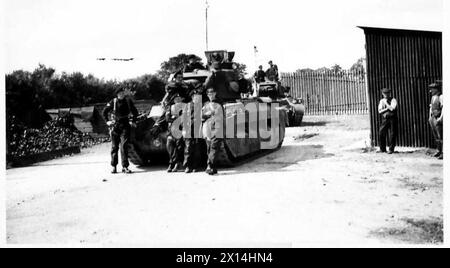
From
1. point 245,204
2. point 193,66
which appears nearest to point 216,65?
point 193,66

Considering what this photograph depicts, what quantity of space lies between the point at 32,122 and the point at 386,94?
37.6 feet

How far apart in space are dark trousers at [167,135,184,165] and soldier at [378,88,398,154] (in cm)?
466

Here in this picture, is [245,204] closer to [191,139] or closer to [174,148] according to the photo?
[191,139]

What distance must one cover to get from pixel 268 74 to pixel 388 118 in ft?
33.7

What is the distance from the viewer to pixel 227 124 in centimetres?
866

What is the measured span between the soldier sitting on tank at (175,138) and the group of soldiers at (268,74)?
1086 centimetres

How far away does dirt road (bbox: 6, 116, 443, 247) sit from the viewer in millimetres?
4562

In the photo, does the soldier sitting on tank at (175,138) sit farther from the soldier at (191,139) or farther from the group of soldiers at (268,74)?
the group of soldiers at (268,74)

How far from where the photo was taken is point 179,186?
23.8ft

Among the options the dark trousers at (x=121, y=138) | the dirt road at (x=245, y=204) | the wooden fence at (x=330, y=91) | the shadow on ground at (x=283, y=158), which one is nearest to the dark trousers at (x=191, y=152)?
the dirt road at (x=245, y=204)

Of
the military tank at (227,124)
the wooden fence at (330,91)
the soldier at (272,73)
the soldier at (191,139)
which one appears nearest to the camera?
the soldier at (191,139)

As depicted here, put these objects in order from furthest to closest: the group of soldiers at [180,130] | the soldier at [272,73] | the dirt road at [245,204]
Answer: the soldier at [272,73], the group of soldiers at [180,130], the dirt road at [245,204]

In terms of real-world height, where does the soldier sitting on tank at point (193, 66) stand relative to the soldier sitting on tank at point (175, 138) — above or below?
above

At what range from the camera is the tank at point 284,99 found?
17.2 meters
